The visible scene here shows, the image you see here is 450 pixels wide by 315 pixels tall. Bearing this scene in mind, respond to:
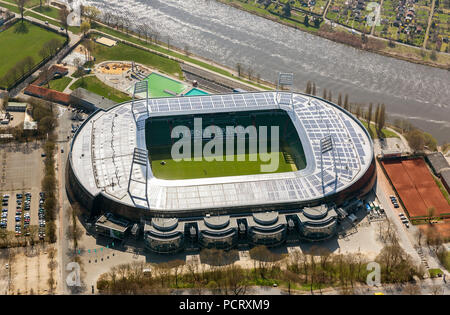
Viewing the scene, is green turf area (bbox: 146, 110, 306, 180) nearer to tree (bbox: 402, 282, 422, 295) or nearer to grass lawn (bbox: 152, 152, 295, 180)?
grass lawn (bbox: 152, 152, 295, 180)

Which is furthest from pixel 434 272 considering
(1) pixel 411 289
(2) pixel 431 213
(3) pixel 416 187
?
(3) pixel 416 187


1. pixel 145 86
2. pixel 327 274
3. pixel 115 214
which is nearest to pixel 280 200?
pixel 327 274

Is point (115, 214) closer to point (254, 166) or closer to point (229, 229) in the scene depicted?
point (229, 229)

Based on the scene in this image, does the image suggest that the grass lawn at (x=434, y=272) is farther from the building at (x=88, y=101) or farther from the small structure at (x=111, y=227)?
the building at (x=88, y=101)

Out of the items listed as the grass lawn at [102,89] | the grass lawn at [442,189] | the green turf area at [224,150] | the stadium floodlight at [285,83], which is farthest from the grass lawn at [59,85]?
the grass lawn at [442,189]

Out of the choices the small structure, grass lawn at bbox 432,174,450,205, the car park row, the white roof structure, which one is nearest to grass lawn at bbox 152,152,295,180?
A: the white roof structure

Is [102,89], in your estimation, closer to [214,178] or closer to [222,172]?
[222,172]
